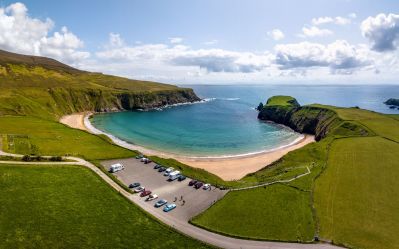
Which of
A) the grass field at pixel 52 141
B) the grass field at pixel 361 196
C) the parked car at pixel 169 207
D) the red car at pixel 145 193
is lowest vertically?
the grass field at pixel 361 196

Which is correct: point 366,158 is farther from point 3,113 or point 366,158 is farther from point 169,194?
point 3,113

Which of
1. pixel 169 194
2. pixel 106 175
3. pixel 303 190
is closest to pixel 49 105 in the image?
pixel 106 175

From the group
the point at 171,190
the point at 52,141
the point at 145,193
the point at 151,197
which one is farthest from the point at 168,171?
the point at 52,141

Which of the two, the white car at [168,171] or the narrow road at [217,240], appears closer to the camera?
the narrow road at [217,240]

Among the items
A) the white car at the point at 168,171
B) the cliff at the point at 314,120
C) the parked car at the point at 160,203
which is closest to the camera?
the parked car at the point at 160,203

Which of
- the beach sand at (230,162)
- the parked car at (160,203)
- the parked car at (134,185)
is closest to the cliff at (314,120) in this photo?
the beach sand at (230,162)

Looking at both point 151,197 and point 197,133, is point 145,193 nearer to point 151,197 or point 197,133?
point 151,197

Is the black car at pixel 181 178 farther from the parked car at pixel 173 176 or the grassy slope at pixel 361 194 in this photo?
the grassy slope at pixel 361 194
